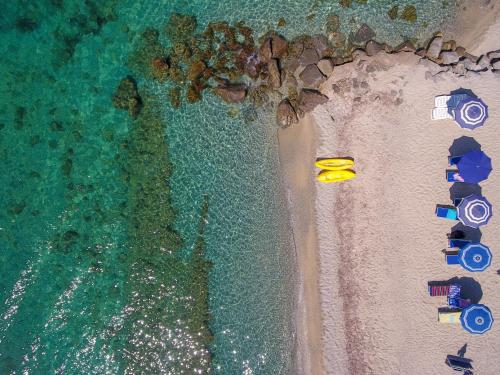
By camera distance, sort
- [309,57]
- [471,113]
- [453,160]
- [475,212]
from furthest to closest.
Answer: [309,57], [453,160], [471,113], [475,212]

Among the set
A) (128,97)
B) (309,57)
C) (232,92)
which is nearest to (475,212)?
(309,57)

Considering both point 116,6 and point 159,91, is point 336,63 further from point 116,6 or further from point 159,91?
point 116,6

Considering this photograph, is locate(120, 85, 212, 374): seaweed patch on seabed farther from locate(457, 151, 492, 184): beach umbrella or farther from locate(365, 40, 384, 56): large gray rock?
locate(457, 151, 492, 184): beach umbrella

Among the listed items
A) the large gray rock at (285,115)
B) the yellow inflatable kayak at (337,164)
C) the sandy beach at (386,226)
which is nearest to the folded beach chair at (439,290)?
the sandy beach at (386,226)

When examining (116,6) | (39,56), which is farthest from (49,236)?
(116,6)

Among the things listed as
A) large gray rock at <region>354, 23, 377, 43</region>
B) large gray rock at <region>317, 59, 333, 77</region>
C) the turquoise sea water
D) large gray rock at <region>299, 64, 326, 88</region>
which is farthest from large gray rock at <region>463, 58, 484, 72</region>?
large gray rock at <region>299, 64, 326, 88</region>

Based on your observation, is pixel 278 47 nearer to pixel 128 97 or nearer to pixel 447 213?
pixel 128 97
